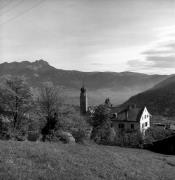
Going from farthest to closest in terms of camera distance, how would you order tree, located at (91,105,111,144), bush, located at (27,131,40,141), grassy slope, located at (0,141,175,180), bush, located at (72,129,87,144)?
1. tree, located at (91,105,111,144)
2. bush, located at (72,129,87,144)
3. bush, located at (27,131,40,141)
4. grassy slope, located at (0,141,175,180)

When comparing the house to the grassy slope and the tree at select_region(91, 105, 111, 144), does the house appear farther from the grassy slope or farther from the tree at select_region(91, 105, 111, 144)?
the grassy slope

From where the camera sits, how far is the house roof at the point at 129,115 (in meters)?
77.0

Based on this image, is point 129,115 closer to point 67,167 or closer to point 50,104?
point 50,104

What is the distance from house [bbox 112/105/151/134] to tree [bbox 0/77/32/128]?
39907 mm

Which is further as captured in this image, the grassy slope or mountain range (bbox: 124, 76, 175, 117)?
mountain range (bbox: 124, 76, 175, 117)

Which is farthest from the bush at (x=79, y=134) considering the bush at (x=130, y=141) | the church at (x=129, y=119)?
the church at (x=129, y=119)

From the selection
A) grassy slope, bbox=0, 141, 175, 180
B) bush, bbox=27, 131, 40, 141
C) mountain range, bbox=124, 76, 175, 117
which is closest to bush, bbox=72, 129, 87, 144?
bush, bbox=27, 131, 40, 141

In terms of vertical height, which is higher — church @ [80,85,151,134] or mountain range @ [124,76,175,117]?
mountain range @ [124,76,175,117]

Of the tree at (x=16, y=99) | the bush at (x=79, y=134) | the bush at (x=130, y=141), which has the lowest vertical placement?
the bush at (x=130, y=141)

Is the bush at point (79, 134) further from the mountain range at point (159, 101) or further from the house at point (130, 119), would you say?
the mountain range at point (159, 101)

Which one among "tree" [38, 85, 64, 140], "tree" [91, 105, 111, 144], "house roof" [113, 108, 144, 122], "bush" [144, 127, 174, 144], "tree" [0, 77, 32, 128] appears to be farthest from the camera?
"house roof" [113, 108, 144, 122]

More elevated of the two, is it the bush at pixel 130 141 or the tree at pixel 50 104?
the tree at pixel 50 104

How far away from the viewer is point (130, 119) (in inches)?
3039

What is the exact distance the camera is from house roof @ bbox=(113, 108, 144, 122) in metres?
77.0
